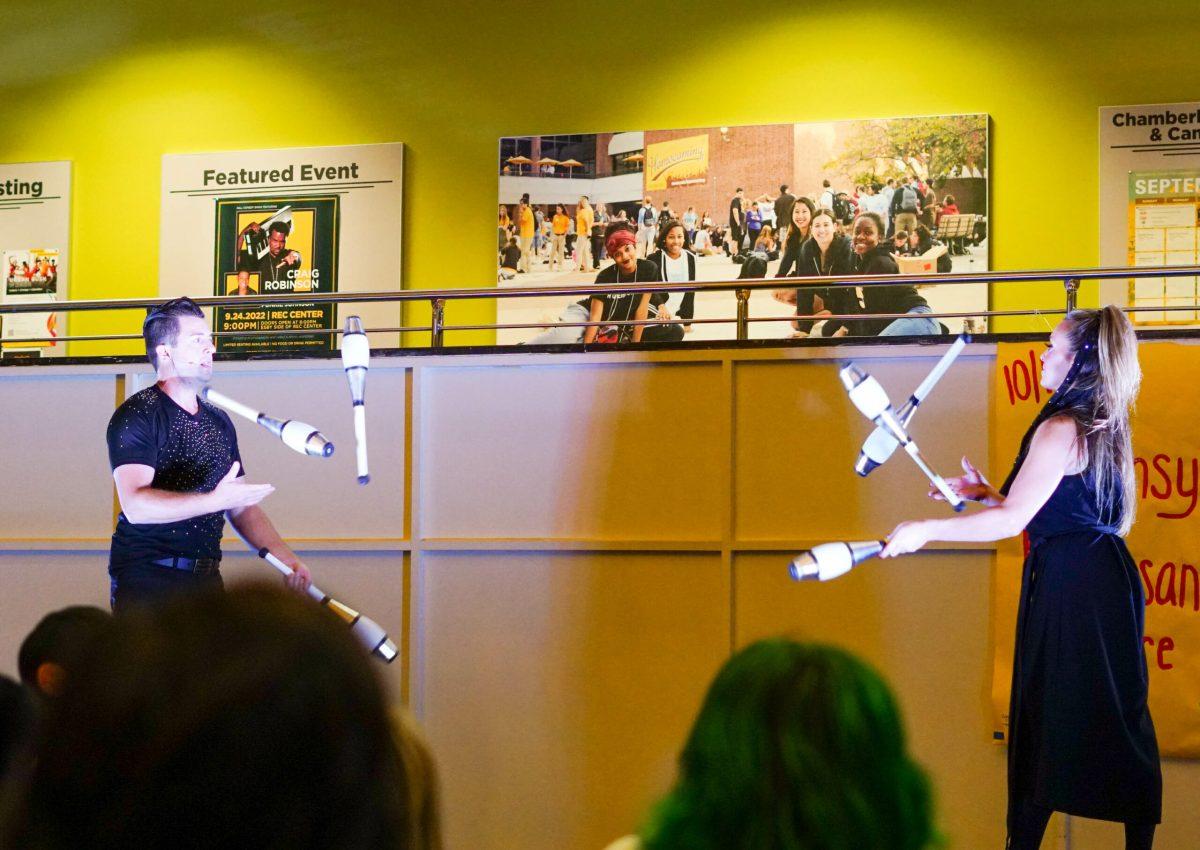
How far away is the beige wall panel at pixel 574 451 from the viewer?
4086 mm

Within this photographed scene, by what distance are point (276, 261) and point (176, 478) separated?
3530mm

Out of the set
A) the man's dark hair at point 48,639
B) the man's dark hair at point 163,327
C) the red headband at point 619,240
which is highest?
the red headband at point 619,240

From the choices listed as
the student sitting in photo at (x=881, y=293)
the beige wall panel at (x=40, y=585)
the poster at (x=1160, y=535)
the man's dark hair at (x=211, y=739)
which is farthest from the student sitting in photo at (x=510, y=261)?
the man's dark hair at (x=211, y=739)

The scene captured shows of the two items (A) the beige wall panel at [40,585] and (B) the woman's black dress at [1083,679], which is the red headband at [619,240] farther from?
(B) the woman's black dress at [1083,679]

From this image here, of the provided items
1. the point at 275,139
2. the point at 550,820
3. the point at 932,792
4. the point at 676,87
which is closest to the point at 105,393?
the point at 550,820

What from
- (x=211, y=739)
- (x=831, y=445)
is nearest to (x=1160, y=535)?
(x=831, y=445)

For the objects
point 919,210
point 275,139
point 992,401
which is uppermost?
point 275,139

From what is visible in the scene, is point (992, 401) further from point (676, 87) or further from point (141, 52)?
point (141, 52)

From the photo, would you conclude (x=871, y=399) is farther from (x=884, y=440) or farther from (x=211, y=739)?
(x=211, y=739)

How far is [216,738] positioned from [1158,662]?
355 cm

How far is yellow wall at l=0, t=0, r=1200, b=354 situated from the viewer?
6.11m

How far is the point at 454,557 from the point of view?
4.20 m

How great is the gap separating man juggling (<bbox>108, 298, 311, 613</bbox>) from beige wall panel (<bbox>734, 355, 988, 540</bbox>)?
4.83 ft

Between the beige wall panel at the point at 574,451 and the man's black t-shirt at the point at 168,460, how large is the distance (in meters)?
0.84
